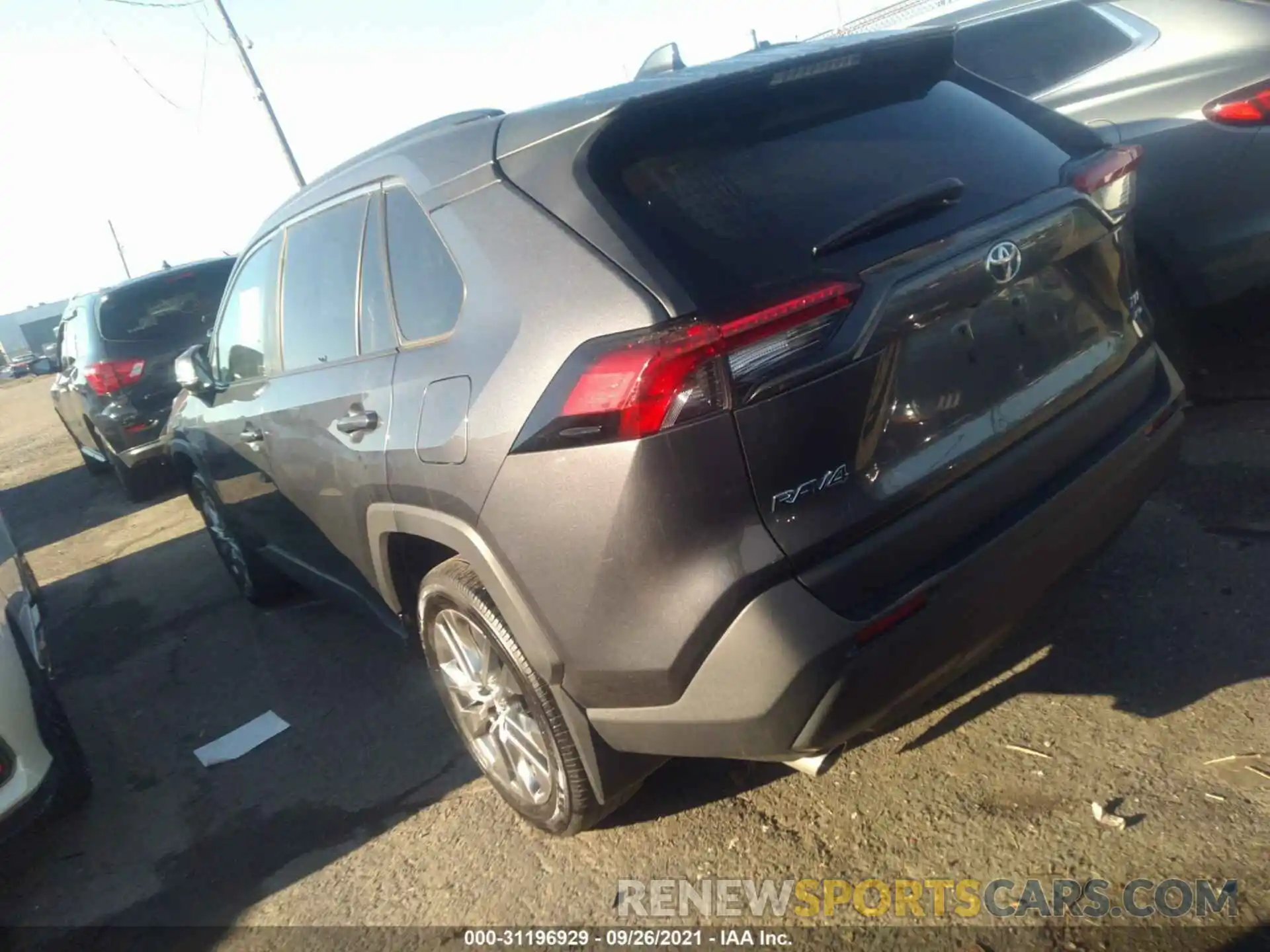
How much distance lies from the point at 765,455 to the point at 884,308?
0.41 m

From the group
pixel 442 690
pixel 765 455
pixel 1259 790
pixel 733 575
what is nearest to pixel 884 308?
pixel 765 455

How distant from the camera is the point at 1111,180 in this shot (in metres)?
2.58

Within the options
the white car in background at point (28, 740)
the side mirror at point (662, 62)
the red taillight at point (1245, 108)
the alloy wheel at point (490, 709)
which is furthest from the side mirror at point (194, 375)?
the red taillight at point (1245, 108)

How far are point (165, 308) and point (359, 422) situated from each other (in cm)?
564

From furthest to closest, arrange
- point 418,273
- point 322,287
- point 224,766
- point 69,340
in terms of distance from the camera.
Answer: point 69,340, point 224,766, point 322,287, point 418,273

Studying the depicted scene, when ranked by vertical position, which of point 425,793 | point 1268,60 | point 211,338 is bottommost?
point 425,793

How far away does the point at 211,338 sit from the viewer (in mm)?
4812

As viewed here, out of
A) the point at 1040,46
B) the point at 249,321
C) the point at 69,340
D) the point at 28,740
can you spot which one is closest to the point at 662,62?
the point at 249,321

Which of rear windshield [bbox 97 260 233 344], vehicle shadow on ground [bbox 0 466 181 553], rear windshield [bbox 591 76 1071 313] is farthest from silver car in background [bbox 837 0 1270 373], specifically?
vehicle shadow on ground [bbox 0 466 181 553]

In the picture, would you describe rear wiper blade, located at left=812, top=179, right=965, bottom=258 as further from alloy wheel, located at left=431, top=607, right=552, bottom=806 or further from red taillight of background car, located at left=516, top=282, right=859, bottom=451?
alloy wheel, located at left=431, top=607, right=552, bottom=806

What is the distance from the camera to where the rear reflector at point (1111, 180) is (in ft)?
8.27

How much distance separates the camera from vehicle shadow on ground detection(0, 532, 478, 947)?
10.3ft

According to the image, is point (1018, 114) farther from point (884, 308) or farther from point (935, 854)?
point (935, 854)

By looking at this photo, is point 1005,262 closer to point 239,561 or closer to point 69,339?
point 239,561
